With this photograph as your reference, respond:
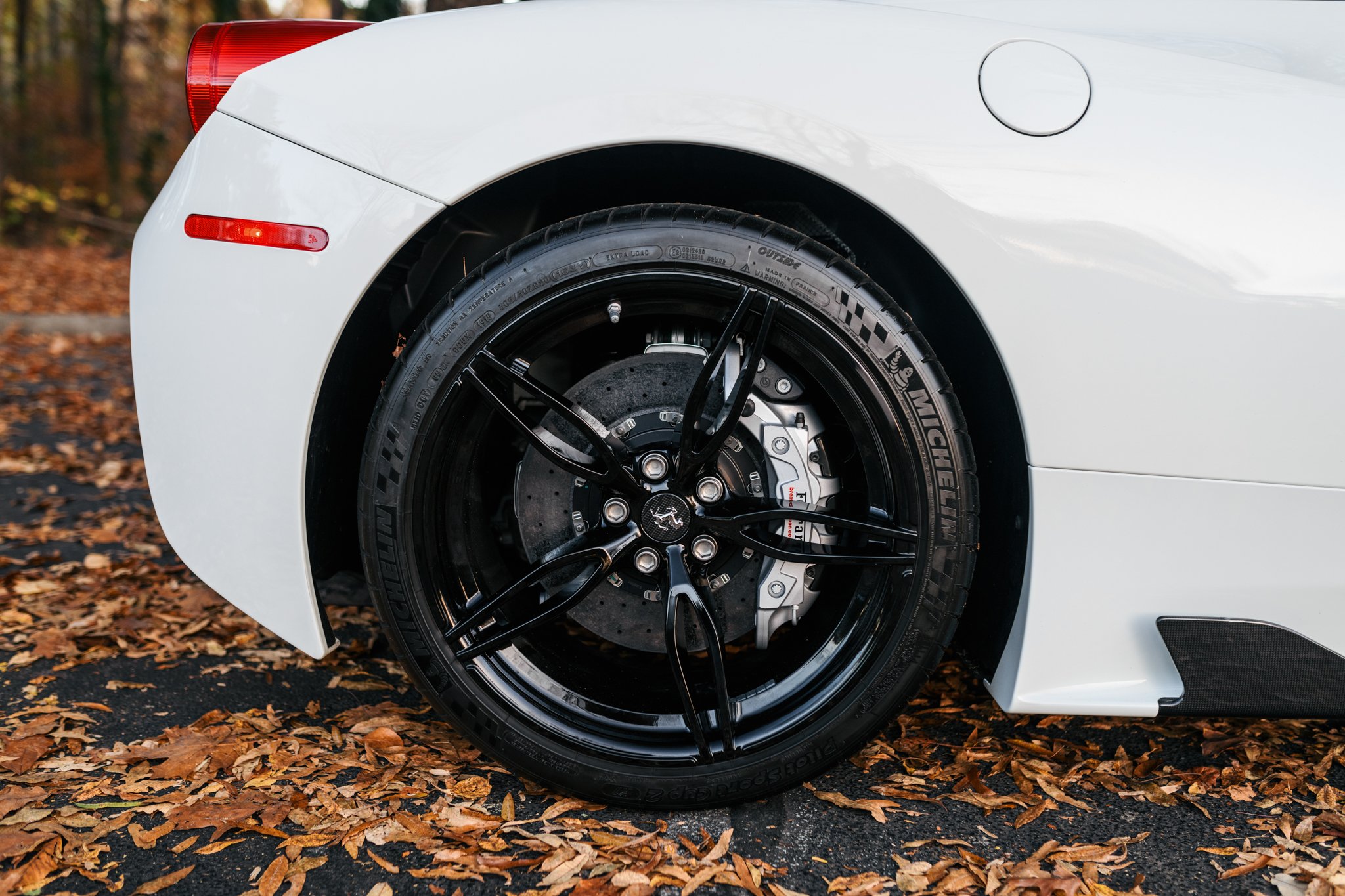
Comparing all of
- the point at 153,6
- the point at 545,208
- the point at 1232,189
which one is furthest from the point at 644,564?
the point at 153,6

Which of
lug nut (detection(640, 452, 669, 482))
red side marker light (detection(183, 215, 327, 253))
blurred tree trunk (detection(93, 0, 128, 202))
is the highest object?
blurred tree trunk (detection(93, 0, 128, 202))

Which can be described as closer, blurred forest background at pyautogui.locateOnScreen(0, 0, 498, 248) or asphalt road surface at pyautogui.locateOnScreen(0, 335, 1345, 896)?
asphalt road surface at pyautogui.locateOnScreen(0, 335, 1345, 896)

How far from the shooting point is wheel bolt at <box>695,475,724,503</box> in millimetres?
1463

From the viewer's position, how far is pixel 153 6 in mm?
14938

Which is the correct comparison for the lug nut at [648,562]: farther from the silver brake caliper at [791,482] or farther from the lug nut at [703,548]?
the silver brake caliper at [791,482]

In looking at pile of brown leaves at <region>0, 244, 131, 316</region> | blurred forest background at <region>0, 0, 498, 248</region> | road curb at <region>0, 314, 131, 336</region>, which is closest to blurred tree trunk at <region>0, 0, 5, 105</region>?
blurred forest background at <region>0, 0, 498, 248</region>

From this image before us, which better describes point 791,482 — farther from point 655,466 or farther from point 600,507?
point 600,507

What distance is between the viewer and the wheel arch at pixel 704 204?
1.45 m

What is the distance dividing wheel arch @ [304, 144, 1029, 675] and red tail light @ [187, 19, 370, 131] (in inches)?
16.0

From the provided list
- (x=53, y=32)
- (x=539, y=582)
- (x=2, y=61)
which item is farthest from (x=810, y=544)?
(x=2, y=61)

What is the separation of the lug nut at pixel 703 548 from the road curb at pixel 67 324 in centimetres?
713

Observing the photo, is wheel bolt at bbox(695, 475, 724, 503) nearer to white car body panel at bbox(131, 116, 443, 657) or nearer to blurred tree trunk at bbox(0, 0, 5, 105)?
white car body panel at bbox(131, 116, 443, 657)

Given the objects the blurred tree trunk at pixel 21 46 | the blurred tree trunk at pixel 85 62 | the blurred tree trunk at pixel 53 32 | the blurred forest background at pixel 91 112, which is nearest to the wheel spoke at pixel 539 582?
the blurred forest background at pixel 91 112

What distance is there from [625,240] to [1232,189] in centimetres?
95
